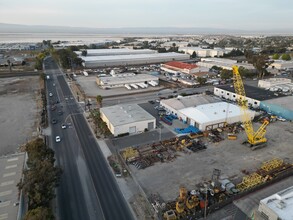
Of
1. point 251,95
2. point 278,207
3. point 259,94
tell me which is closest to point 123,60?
point 251,95

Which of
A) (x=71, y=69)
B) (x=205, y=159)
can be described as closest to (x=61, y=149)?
(x=205, y=159)

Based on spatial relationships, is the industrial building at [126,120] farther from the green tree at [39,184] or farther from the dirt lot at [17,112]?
the green tree at [39,184]

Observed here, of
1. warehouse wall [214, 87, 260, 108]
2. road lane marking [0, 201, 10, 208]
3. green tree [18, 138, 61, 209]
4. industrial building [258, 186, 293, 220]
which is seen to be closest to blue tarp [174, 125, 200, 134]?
industrial building [258, 186, 293, 220]

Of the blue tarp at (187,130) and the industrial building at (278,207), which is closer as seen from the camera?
the industrial building at (278,207)

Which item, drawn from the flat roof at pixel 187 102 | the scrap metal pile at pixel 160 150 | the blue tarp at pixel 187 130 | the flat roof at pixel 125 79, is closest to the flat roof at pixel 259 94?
the flat roof at pixel 187 102

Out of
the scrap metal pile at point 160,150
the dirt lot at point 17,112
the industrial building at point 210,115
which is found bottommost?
the scrap metal pile at point 160,150

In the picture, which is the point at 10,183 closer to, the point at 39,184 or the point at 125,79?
the point at 39,184

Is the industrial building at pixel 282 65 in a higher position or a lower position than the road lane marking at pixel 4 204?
higher

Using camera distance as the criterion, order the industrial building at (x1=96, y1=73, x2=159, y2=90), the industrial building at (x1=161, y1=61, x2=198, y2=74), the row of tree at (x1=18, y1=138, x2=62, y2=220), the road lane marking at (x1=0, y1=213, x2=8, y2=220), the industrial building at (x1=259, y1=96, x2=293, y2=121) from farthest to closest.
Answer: the industrial building at (x1=161, y1=61, x2=198, y2=74), the industrial building at (x1=96, y1=73, x2=159, y2=90), the industrial building at (x1=259, y1=96, x2=293, y2=121), the row of tree at (x1=18, y1=138, x2=62, y2=220), the road lane marking at (x1=0, y1=213, x2=8, y2=220)

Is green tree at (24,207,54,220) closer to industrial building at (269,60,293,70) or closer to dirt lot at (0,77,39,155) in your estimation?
dirt lot at (0,77,39,155)
